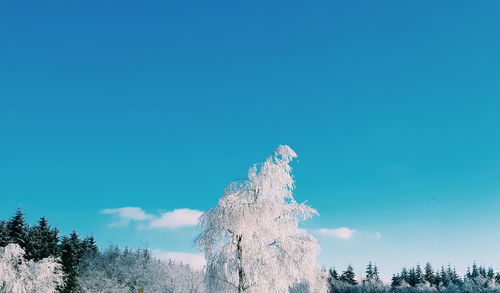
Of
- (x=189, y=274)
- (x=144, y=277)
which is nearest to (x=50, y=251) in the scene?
(x=144, y=277)

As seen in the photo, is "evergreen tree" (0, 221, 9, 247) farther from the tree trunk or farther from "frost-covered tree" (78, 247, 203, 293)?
the tree trunk

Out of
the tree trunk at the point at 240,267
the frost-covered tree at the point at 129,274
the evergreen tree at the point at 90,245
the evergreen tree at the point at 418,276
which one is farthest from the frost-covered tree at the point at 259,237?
the evergreen tree at the point at 418,276

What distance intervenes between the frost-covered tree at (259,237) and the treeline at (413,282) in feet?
291

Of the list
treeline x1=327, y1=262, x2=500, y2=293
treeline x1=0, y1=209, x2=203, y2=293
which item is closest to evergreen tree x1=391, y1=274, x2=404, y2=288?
treeline x1=327, y1=262, x2=500, y2=293

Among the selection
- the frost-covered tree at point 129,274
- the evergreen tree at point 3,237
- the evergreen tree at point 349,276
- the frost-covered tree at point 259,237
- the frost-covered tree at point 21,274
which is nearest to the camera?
the frost-covered tree at point 259,237

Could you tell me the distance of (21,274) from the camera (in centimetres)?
3381

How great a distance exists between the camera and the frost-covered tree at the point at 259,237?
588 inches

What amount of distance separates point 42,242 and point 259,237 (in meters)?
50.3

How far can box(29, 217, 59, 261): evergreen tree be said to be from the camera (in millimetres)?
52625

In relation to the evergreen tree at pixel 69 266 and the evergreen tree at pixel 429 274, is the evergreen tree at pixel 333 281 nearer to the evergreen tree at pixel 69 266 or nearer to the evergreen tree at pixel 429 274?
the evergreen tree at pixel 429 274

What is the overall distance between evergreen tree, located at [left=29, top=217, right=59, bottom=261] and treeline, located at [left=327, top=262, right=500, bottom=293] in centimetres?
6204

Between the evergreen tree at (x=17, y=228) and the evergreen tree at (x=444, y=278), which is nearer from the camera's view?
the evergreen tree at (x=17, y=228)

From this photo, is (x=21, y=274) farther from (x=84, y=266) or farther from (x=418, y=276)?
(x=418, y=276)

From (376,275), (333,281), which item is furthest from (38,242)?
(376,275)
